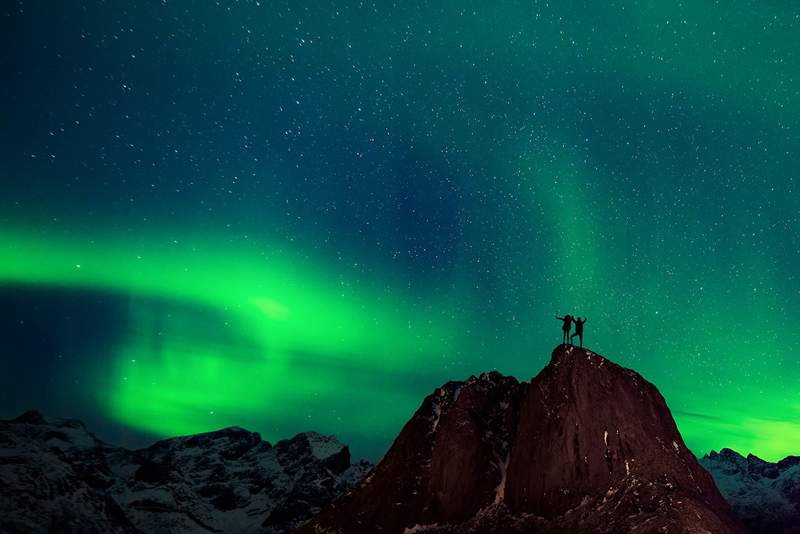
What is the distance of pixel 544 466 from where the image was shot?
110m

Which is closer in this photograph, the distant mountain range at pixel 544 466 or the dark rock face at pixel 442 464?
the distant mountain range at pixel 544 466

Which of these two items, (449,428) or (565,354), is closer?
(565,354)

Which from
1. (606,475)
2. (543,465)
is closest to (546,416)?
(543,465)

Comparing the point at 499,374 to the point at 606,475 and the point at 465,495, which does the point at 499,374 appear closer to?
the point at 465,495

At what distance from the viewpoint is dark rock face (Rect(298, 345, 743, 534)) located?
319ft

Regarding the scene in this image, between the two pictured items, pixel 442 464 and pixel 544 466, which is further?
pixel 442 464

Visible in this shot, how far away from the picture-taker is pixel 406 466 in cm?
13175

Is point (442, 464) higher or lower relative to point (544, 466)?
higher

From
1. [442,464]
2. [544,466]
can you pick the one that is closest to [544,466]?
[544,466]

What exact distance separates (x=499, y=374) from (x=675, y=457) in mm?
38332

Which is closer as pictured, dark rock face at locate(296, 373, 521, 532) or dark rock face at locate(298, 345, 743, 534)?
dark rock face at locate(298, 345, 743, 534)

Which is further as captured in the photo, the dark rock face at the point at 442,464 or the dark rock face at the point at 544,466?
the dark rock face at the point at 442,464

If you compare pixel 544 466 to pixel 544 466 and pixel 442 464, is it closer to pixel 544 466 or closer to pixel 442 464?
pixel 544 466

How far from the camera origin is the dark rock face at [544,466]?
9738 cm
